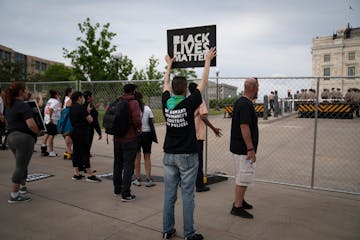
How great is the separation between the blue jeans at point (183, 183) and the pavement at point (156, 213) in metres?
0.34

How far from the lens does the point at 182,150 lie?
131 inches

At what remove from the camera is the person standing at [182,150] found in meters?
3.34

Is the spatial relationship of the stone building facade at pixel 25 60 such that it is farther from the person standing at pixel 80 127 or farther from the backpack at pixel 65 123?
the person standing at pixel 80 127

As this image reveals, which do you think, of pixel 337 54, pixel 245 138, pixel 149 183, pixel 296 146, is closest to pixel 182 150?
pixel 245 138

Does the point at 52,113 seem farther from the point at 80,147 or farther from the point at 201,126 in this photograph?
the point at 201,126

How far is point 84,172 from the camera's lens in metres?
6.66

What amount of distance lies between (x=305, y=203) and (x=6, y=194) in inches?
195

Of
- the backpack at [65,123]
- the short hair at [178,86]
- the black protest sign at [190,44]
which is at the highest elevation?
the black protest sign at [190,44]

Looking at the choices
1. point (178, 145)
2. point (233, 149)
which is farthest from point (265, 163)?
point (178, 145)

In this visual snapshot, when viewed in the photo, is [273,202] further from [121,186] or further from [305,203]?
[121,186]

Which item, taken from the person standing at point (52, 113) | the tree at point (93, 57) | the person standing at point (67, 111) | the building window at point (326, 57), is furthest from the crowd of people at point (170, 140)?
the building window at point (326, 57)

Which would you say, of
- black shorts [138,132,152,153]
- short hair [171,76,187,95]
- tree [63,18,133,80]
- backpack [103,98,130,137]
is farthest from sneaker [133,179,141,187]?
tree [63,18,133,80]

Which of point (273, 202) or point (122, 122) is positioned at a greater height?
point (122, 122)

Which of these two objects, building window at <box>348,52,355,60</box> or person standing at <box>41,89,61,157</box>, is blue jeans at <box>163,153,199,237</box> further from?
building window at <box>348,52,355,60</box>
